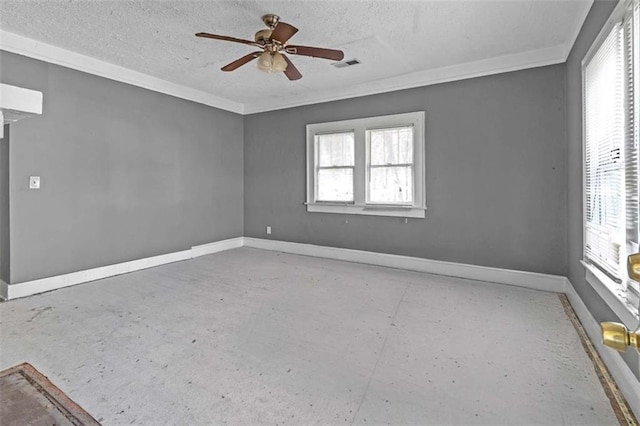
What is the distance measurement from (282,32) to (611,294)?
2.96 meters

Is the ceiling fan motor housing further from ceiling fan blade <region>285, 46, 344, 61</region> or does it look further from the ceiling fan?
ceiling fan blade <region>285, 46, 344, 61</region>

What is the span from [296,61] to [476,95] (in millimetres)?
2280

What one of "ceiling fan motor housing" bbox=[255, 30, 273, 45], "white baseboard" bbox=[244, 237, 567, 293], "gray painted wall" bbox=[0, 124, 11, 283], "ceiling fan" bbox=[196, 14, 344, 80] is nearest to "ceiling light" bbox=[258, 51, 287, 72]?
"ceiling fan" bbox=[196, 14, 344, 80]

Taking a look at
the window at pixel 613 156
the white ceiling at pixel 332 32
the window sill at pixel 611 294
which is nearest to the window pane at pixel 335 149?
the white ceiling at pixel 332 32

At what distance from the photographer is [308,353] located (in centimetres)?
217

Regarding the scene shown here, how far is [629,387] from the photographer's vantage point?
165 cm

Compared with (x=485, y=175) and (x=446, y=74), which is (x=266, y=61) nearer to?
(x=446, y=74)

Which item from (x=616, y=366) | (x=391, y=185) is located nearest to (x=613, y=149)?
(x=616, y=366)

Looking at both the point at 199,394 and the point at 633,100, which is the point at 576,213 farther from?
the point at 199,394

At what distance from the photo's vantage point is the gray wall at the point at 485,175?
11.4 ft

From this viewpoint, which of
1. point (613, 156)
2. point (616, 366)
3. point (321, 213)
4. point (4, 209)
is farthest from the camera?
point (321, 213)

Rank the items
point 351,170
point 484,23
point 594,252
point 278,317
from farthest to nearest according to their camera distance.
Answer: point 351,170
point 484,23
point 278,317
point 594,252

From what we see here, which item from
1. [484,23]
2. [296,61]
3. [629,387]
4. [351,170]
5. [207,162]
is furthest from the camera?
[207,162]

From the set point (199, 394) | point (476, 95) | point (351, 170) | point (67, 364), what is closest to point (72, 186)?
point (67, 364)
